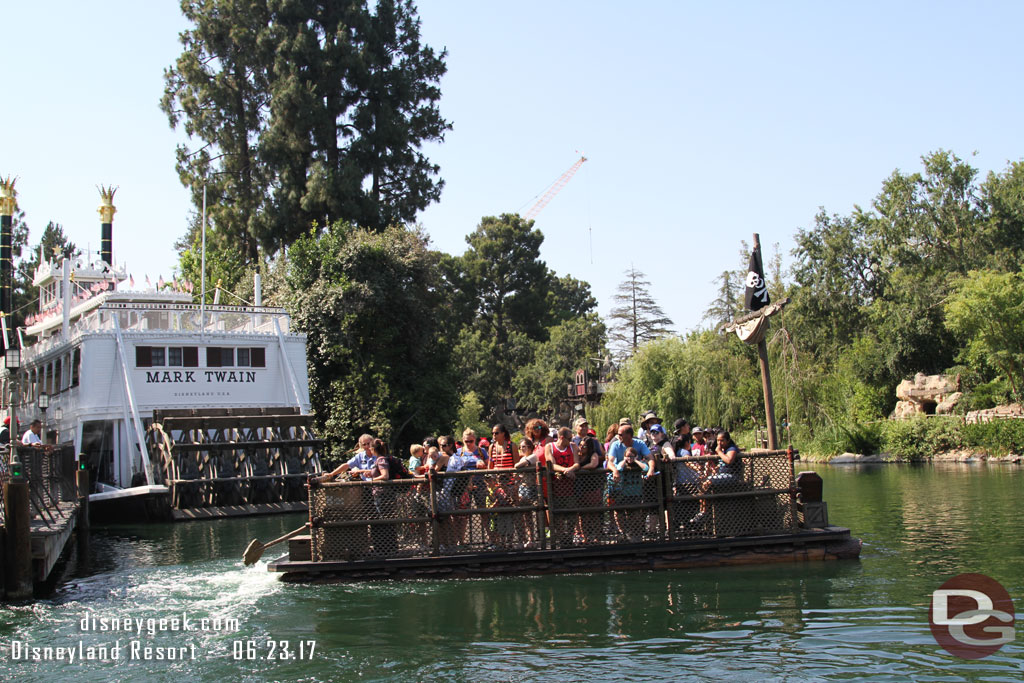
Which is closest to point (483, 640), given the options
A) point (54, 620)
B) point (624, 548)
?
point (624, 548)

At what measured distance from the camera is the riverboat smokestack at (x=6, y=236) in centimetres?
4166

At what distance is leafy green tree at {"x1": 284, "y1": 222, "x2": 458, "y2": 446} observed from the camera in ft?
117

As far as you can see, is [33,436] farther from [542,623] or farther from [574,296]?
[574,296]

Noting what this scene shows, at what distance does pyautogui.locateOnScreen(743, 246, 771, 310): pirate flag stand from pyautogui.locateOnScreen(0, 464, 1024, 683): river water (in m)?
3.71

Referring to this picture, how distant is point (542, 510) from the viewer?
43.7 ft

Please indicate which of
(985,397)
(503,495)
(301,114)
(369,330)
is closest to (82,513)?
(503,495)

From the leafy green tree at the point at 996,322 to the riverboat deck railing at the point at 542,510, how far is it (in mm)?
32710

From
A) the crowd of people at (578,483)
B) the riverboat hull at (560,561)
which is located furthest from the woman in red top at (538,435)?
the riverboat hull at (560,561)

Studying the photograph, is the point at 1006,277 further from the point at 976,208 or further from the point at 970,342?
the point at 976,208

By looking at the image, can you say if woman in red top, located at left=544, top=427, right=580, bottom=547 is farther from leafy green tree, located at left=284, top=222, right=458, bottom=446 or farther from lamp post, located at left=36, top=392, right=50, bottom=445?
lamp post, located at left=36, top=392, right=50, bottom=445

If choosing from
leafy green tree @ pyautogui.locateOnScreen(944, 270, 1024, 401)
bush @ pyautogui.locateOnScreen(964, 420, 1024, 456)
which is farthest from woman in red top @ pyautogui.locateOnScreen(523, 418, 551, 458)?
leafy green tree @ pyautogui.locateOnScreen(944, 270, 1024, 401)

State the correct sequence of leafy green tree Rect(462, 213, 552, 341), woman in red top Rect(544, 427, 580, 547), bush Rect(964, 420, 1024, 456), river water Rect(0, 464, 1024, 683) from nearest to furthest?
river water Rect(0, 464, 1024, 683) < woman in red top Rect(544, 427, 580, 547) < bush Rect(964, 420, 1024, 456) < leafy green tree Rect(462, 213, 552, 341)

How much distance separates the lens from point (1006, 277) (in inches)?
1672

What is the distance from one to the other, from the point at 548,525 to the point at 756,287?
4574 mm
